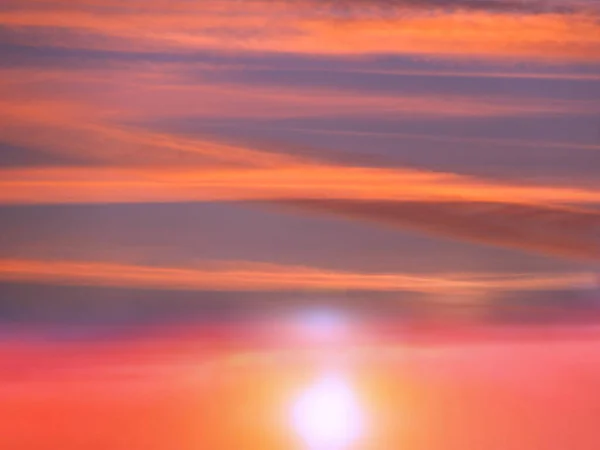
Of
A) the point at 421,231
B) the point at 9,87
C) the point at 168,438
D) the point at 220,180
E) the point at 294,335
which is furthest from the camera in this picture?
the point at 9,87

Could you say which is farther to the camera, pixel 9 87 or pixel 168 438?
pixel 9 87

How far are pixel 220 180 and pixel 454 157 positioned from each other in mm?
1316

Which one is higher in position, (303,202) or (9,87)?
(9,87)

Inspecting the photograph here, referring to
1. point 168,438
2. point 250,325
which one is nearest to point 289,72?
point 250,325

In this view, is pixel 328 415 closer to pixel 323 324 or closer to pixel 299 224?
pixel 323 324

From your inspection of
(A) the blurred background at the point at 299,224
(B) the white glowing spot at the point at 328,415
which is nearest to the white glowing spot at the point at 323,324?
(A) the blurred background at the point at 299,224

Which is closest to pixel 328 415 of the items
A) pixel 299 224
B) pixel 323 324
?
pixel 323 324

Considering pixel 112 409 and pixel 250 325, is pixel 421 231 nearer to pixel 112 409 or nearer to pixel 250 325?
pixel 250 325

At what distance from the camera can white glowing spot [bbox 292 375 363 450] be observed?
12.0ft

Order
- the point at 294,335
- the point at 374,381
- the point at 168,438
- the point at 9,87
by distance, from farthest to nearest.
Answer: the point at 9,87
the point at 294,335
the point at 374,381
the point at 168,438

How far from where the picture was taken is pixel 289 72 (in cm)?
674

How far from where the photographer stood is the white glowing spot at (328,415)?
365 cm

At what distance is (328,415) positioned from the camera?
3.81 metres

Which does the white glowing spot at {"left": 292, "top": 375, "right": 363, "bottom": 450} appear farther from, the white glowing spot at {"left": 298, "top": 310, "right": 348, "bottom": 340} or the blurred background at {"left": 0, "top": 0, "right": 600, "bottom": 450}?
the white glowing spot at {"left": 298, "top": 310, "right": 348, "bottom": 340}
